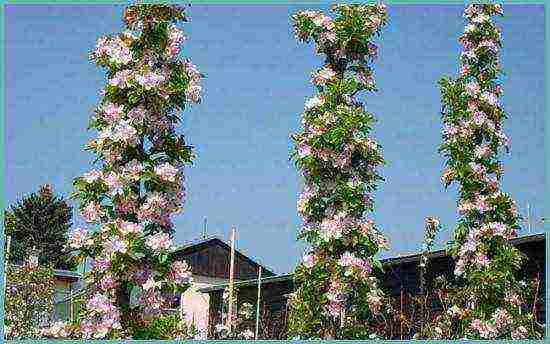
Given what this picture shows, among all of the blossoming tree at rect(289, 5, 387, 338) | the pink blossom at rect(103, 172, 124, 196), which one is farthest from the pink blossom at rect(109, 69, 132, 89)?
the blossoming tree at rect(289, 5, 387, 338)

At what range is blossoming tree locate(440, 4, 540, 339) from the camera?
1100cm

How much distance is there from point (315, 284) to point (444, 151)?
4.04 meters

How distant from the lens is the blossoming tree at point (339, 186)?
344 inches

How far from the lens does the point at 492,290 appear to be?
1103cm

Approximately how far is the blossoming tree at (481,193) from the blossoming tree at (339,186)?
2758 millimetres

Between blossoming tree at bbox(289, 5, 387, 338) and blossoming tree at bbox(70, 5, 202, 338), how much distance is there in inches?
91.2

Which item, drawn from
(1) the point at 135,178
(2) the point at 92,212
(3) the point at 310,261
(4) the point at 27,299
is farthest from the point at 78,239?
(4) the point at 27,299

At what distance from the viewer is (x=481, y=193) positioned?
11.7 m

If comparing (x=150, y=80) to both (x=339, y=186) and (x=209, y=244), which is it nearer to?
(x=339, y=186)

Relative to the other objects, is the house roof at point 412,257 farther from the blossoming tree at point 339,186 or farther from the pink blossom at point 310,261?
the pink blossom at point 310,261

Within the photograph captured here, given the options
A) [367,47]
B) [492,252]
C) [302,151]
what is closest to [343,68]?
[367,47]

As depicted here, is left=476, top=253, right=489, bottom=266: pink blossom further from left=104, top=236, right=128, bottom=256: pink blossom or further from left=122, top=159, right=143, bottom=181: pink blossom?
left=104, top=236, right=128, bottom=256: pink blossom

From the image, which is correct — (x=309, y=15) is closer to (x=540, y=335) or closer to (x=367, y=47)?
(x=367, y=47)

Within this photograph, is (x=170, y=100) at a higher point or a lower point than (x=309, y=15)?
lower
